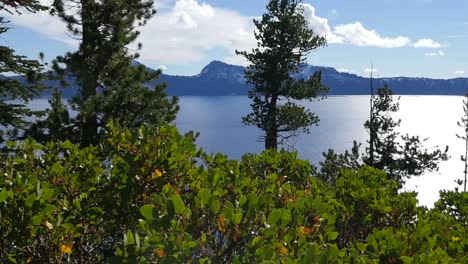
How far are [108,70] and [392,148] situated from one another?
19.1m

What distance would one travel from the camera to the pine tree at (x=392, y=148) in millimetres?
26922

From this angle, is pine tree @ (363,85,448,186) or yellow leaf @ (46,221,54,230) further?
pine tree @ (363,85,448,186)

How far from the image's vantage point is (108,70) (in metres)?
15.6

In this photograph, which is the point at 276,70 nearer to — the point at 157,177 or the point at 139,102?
the point at 139,102

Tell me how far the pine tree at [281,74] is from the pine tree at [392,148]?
190 inches

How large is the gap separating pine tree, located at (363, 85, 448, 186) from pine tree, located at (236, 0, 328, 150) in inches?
190

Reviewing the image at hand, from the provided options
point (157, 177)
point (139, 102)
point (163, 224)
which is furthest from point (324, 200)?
point (139, 102)

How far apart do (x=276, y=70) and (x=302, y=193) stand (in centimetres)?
2117

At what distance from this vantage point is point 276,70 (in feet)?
82.3

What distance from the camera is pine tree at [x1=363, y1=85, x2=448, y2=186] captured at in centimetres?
2692

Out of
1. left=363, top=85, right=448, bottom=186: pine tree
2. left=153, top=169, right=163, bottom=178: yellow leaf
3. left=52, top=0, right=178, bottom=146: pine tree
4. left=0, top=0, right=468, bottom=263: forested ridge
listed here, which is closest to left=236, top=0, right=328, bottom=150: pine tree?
left=363, top=85, right=448, bottom=186: pine tree

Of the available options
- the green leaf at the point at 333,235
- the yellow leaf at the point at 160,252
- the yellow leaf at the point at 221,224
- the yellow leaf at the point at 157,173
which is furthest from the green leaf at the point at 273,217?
the yellow leaf at the point at 157,173

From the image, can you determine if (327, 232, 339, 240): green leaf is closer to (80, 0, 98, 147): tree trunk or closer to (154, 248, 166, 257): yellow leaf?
(154, 248, 166, 257): yellow leaf

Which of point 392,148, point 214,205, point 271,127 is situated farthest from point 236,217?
point 392,148
